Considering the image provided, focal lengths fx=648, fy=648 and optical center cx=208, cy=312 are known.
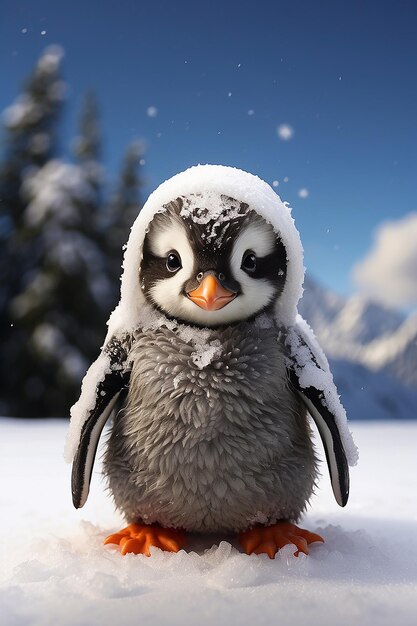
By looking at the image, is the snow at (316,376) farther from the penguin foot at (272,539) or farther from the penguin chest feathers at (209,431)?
the penguin foot at (272,539)

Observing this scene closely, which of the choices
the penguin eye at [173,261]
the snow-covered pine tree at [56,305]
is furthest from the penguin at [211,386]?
the snow-covered pine tree at [56,305]

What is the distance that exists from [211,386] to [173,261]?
0.24m

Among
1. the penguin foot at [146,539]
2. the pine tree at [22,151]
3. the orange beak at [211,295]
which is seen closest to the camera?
the orange beak at [211,295]

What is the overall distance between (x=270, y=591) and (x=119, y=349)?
546mm

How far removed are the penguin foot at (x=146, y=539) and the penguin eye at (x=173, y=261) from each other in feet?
1.67

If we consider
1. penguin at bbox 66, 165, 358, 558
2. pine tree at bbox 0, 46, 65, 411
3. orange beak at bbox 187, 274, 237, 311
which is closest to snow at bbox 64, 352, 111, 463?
penguin at bbox 66, 165, 358, 558

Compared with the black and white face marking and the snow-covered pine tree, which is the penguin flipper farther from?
the snow-covered pine tree

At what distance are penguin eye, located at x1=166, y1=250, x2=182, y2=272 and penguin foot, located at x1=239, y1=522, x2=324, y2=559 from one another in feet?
1.72

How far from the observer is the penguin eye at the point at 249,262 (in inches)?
47.3

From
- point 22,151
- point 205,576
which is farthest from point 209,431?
point 22,151

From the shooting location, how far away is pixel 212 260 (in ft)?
3.76

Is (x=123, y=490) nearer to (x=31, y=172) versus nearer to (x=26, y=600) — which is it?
(x=26, y=600)

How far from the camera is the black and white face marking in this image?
1154 mm

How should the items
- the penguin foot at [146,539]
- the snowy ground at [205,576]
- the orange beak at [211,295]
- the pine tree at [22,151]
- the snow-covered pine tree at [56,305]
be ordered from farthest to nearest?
1. the pine tree at [22,151]
2. the snow-covered pine tree at [56,305]
3. the penguin foot at [146,539]
4. the orange beak at [211,295]
5. the snowy ground at [205,576]
